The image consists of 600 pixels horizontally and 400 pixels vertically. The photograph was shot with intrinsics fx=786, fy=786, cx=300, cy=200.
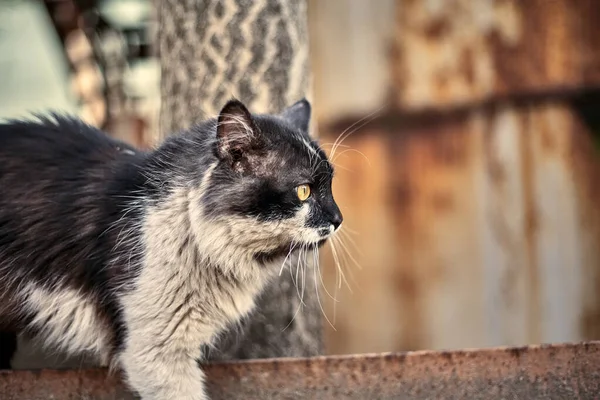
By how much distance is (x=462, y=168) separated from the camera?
4.08 m

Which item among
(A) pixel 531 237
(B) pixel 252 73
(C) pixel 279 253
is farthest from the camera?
(A) pixel 531 237

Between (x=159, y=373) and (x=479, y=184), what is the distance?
2.21m

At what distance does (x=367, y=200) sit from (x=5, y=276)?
2078 mm

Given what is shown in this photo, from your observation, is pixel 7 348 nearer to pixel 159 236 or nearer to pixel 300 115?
pixel 159 236

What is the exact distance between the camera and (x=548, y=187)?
13.2 feet

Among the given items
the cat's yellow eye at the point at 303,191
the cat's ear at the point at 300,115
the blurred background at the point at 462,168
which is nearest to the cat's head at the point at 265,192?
the cat's yellow eye at the point at 303,191

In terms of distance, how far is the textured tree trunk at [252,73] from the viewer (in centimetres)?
315

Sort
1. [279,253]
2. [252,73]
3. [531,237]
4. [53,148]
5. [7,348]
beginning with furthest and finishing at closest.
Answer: [531,237] < [252,73] < [7,348] < [53,148] < [279,253]

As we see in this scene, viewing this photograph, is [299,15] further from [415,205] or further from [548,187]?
[548,187]

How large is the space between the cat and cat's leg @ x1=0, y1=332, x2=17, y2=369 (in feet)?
0.58

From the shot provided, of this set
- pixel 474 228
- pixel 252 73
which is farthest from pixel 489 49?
pixel 252 73

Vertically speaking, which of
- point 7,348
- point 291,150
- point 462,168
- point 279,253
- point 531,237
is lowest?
point 7,348

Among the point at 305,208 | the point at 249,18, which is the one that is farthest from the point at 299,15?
the point at 305,208

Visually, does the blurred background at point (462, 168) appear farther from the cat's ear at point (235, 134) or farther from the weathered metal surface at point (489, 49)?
the cat's ear at point (235, 134)
